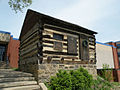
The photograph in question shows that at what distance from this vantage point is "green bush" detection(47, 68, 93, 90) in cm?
580

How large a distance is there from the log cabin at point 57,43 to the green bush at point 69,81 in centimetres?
113

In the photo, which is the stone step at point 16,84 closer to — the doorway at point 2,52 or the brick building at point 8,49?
the brick building at point 8,49

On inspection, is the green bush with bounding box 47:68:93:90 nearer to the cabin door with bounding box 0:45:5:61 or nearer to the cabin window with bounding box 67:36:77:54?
the cabin window with bounding box 67:36:77:54

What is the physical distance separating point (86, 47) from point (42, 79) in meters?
4.87

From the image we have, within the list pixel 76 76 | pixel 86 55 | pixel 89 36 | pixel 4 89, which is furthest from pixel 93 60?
pixel 4 89

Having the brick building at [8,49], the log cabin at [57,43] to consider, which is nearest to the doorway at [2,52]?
the brick building at [8,49]

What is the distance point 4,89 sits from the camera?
4949 millimetres

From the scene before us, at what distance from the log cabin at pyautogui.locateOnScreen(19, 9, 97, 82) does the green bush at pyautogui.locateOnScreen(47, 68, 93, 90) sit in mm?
1126

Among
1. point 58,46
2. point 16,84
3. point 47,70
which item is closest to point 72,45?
point 58,46

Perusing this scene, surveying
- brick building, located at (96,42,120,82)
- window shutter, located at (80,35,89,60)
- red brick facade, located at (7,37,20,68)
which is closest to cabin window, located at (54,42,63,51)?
window shutter, located at (80,35,89,60)

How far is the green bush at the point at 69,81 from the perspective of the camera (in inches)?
228

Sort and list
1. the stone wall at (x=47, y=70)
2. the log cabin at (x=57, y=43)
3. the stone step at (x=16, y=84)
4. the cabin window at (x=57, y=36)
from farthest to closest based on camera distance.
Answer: the cabin window at (x=57, y=36) < the log cabin at (x=57, y=43) < the stone wall at (x=47, y=70) < the stone step at (x=16, y=84)

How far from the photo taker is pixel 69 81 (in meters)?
6.03

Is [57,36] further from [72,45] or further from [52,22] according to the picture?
[72,45]
